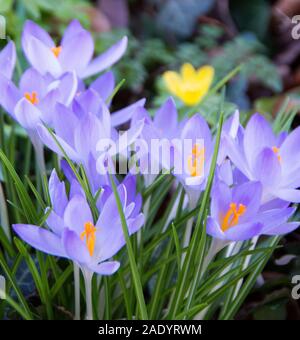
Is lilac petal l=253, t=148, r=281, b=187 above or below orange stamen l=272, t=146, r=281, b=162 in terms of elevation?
below

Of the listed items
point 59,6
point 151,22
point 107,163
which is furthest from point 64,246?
point 151,22

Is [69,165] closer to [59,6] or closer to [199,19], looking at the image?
[59,6]

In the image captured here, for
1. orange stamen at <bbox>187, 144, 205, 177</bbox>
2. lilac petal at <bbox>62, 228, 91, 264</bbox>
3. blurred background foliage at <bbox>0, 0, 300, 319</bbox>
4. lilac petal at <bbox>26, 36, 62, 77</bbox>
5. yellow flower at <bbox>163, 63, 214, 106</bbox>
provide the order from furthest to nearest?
1. blurred background foliage at <bbox>0, 0, 300, 319</bbox>
2. yellow flower at <bbox>163, 63, 214, 106</bbox>
3. lilac petal at <bbox>26, 36, 62, 77</bbox>
4. orange stamen at <bbox>187, 144, 205, 177</bbox>
5. lilac petal at <bbox>62, 228, 91, 264</bbox>

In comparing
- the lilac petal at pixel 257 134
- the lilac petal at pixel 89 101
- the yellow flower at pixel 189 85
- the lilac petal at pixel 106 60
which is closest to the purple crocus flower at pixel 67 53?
the lilac petal at pixel 106 60

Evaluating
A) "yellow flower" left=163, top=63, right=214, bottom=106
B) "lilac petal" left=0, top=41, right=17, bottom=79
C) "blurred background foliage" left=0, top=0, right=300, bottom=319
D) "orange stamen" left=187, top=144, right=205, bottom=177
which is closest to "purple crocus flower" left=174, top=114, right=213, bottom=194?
"orange stamen" left=187, top=144, right=205, bottom=177

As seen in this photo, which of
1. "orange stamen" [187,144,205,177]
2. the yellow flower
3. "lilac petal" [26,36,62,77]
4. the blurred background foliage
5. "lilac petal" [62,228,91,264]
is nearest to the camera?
"lilac petal" [62,228,91,264]

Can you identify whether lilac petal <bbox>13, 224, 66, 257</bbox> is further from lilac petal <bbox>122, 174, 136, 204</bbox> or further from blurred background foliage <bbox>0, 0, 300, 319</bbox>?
blurred background foliage <bbox>0, 0, 300, 319</bbox>
